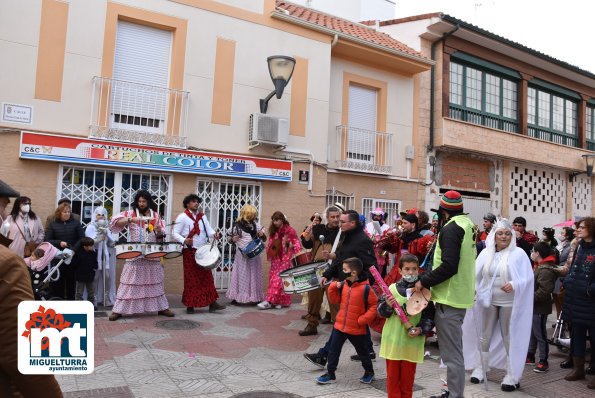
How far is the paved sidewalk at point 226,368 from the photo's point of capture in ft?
15.3

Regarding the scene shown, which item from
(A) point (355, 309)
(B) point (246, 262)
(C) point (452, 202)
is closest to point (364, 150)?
(B) point (246, 262)

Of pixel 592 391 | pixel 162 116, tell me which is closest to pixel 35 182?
pixel 162 116

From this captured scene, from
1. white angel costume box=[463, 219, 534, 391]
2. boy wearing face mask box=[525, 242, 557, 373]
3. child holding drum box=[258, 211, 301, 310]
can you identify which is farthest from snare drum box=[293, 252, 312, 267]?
boy wearing face mask box=[525, 242, 557, 373]

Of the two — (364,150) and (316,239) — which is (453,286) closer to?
(316,239)

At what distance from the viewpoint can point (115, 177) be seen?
905 centimetres

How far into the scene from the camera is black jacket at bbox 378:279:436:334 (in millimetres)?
4188

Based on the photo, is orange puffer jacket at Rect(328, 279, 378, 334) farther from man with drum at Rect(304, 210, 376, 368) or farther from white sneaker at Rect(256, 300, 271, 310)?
white sneaker at Rect(256, 300, 271, 310)

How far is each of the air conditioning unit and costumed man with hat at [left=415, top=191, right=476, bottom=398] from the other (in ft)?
20.6

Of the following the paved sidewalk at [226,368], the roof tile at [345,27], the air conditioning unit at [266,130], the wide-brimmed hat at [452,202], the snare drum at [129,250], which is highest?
the roof tile at [345,27]

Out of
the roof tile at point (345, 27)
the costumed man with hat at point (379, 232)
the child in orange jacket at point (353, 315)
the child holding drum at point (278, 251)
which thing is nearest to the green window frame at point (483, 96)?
the roof tile at point (345, 27)

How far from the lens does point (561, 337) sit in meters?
6.64

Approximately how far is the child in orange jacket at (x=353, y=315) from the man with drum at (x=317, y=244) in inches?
59.3

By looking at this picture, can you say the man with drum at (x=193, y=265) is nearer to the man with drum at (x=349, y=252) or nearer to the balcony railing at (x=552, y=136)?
the man with drum at (x=349, y=252)

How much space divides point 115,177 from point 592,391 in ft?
26.6
